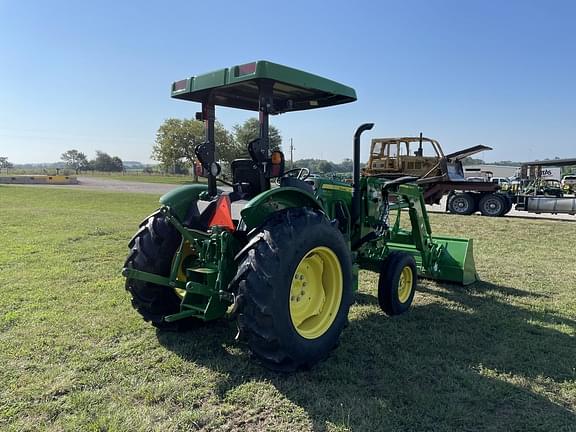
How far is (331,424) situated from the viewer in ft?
9.14

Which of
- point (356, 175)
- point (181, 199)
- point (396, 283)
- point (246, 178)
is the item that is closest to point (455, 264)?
point (396, 283)

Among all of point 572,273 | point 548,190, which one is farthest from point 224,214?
point 548,190

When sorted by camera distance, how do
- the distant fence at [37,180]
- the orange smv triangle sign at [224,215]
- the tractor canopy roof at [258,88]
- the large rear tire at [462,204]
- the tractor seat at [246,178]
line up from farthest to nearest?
the distant fence at [37,180]
the large rear tire at [462,204]
the tractor seat at [246,178]
the orange smv triangle sign at [224,215]
the tractor canopy roof at [258,88]

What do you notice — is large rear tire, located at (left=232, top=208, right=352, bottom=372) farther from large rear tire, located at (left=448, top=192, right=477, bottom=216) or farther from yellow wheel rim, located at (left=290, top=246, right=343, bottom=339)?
large rear tire, located at (left=448, top=192, right=477, bottom=216)

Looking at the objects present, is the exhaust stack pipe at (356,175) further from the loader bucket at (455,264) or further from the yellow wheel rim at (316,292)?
the loader bucket at (455,264)

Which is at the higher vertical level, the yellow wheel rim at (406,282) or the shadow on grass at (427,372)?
the yellow wheel rim at (406,282)

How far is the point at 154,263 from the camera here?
13.0ft

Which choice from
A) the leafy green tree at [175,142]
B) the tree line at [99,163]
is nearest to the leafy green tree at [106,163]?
the tree line at [99,163]

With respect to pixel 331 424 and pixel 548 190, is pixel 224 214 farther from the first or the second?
pixel 548 190

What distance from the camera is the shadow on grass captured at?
292 cm

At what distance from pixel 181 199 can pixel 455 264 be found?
13.4 ft

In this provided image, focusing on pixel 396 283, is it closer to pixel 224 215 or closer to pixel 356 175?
pixel 356 175

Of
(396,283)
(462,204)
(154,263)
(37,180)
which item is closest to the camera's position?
(154,263)

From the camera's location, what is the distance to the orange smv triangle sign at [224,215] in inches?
142
